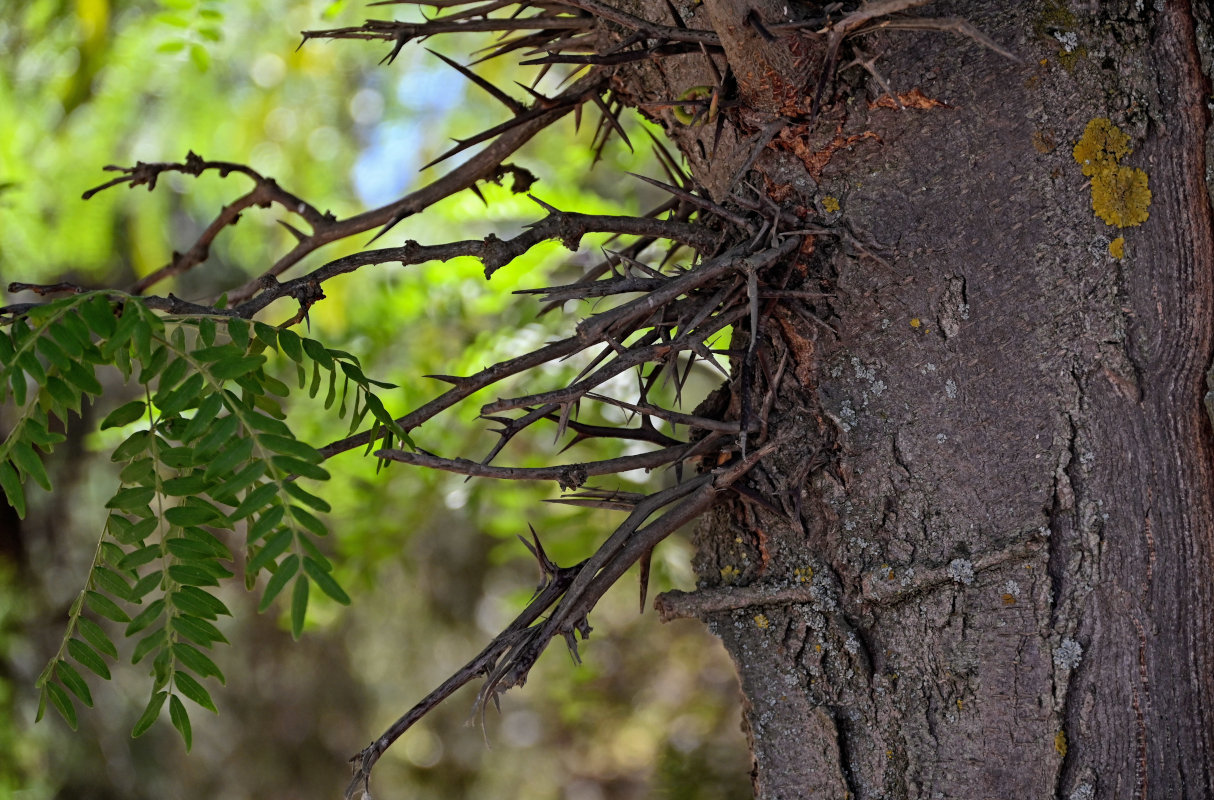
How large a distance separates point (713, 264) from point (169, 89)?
2990 mm

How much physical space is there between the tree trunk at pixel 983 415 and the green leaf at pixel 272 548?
54cm

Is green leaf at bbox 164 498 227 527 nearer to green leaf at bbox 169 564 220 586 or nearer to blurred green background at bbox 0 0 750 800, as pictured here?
green leaf at bbox 169 564 220 586

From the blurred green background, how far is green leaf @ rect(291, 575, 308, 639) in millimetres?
930

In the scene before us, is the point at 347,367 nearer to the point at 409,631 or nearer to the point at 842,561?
the point at 842,561

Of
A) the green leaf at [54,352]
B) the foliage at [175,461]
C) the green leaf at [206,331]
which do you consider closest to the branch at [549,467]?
the foliage at [175,461]

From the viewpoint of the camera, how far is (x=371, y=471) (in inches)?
102

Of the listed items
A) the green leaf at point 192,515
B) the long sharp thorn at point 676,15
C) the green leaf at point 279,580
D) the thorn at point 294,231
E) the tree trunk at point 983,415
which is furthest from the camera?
the thorn at point 294,231

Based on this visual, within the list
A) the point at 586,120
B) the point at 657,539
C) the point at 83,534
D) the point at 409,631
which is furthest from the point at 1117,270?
the point at 409,631

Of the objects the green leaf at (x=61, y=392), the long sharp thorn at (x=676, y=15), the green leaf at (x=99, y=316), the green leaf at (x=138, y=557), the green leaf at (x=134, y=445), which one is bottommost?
the green leaf at (x=138, y=557)

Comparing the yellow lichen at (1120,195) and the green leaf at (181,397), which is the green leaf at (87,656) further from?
the yellow lichen at (1120,195)

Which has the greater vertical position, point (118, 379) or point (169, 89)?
point (169, 89)

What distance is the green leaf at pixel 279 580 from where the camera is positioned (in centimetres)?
70

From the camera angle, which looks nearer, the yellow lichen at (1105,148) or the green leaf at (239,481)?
the green leaf at (239,481)

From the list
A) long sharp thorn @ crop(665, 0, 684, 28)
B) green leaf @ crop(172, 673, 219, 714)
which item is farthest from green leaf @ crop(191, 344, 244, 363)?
long sharp thorn @ crop(665, 0, 684, 28)
